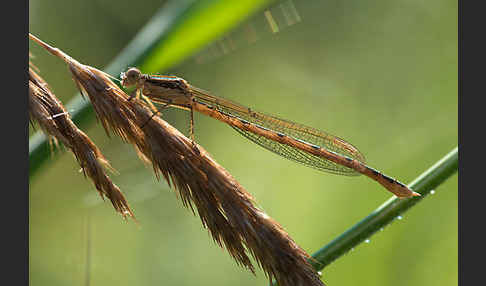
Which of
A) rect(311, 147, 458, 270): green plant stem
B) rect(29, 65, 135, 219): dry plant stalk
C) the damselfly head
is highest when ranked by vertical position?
the damselfly head

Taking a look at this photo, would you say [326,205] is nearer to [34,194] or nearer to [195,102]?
[195,102]

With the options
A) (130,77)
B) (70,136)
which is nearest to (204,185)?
(70,136)

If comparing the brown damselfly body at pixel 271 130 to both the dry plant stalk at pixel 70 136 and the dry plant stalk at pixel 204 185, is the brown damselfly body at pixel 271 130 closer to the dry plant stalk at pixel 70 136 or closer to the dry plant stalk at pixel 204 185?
the dry plant stalk at pixel 204 185

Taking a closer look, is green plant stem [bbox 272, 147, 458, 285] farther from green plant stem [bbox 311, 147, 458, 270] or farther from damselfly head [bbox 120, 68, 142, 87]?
damselfly head [bbox 120, 68, 142, 87]

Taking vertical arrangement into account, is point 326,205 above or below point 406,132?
below

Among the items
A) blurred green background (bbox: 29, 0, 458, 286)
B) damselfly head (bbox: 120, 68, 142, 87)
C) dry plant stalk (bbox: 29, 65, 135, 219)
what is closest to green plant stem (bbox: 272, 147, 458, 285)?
dry plant stalk (bbox: 29, 65, 135, 219)

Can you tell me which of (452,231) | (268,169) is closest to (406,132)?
(452,231)

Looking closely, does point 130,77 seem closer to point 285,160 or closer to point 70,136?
point 70,136
